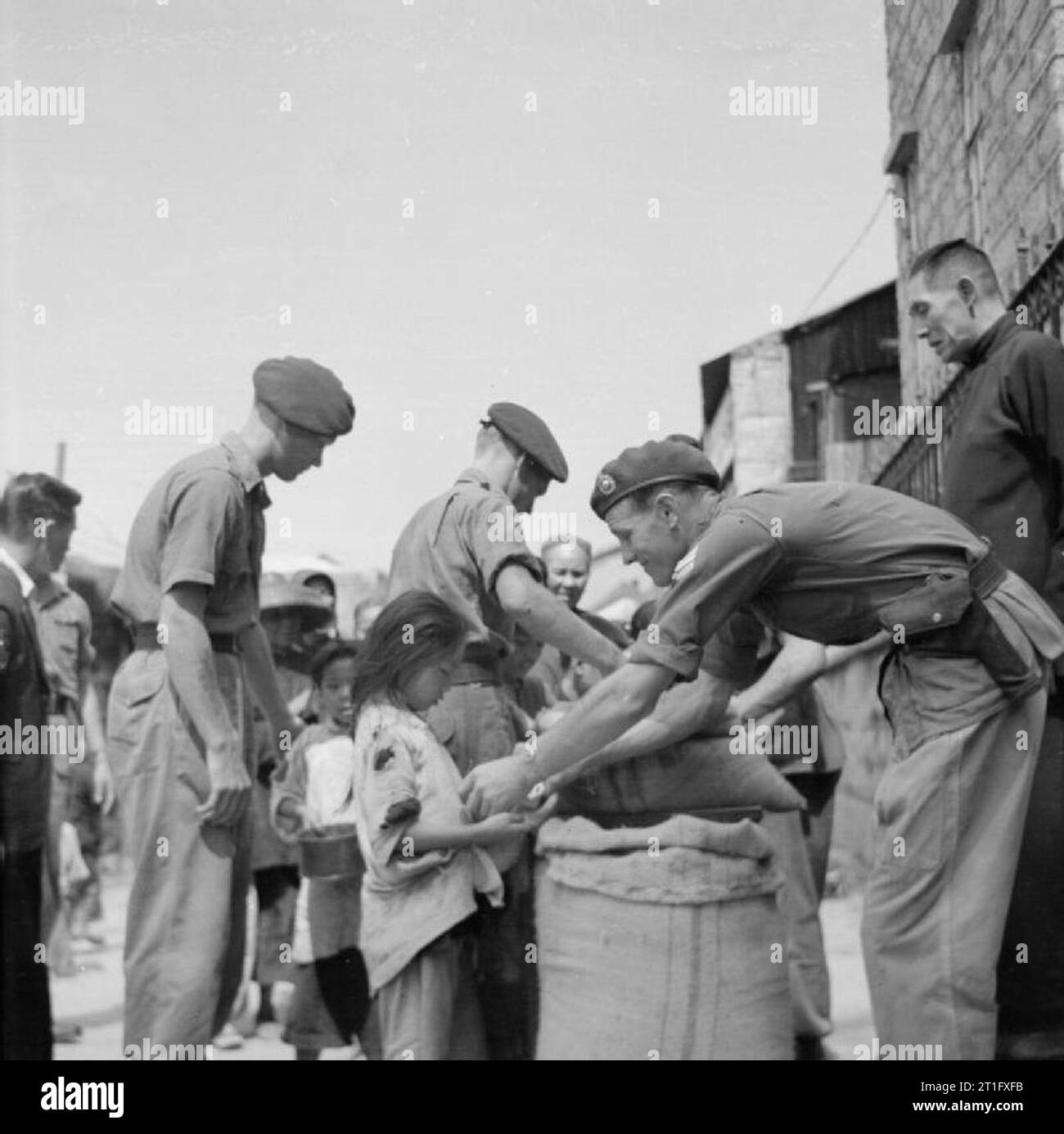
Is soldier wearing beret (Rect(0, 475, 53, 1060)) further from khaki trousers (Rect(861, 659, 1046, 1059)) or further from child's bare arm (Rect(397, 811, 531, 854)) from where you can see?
khaki trousers (Rect(861, 659, 1046, 1059))

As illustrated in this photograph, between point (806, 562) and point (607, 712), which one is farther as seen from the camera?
point (806, 562)

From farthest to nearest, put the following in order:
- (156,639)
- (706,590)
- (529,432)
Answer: (529,432) < (156,639) < (706,590)

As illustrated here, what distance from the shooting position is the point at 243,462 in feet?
11.0

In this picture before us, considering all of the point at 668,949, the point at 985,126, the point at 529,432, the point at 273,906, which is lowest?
the point at 273,906

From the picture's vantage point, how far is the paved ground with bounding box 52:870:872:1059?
14.0ft

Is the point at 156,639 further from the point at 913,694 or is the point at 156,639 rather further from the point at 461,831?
the point at 913,694

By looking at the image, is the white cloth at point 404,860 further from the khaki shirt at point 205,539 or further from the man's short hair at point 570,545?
the man's short hair at point 570,545

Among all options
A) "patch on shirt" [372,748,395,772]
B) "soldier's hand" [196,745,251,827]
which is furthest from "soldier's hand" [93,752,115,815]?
"patch on shirt" [372,748,395,772]

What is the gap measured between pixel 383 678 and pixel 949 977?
4.34 feet

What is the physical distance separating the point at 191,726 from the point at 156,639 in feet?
0.72

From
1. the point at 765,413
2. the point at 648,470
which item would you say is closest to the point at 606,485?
the point at 648,470

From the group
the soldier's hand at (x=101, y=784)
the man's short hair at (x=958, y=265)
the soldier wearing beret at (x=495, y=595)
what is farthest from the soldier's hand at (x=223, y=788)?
the soldier's hand at (x=101, y=784)

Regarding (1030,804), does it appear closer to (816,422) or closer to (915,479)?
(915,479)

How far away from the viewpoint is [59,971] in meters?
5.65
